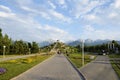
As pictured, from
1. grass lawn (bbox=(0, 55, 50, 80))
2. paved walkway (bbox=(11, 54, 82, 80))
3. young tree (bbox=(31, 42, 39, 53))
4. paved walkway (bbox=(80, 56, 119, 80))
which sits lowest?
paved walkway (bbox=(80, 56, 119, 80))

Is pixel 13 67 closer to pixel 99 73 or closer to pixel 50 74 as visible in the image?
pixel 50 74

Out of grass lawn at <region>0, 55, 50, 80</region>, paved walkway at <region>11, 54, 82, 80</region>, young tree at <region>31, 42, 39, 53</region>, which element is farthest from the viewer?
young tree at <region>31, 42, 39, 53</region>

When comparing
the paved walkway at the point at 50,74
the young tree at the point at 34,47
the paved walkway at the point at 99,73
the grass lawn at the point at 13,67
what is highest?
the young tree at the point at 34,47

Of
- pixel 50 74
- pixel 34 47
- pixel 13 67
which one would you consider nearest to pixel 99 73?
pixel 50 74

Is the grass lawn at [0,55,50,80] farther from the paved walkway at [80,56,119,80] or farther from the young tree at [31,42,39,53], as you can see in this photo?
the young tree at [31,42,39,53]

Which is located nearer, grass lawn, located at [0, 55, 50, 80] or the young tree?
grass lawn, located at [0, 55, 50, 80]

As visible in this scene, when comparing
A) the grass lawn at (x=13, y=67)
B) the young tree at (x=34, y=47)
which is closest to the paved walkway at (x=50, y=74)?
the grass lawn at (x=13, y=67)

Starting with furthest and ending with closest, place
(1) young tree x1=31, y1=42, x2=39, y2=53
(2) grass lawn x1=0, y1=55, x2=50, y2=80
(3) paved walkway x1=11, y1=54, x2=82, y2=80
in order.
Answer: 1. (1) young tree x1=31, y1=42, x2=39, y2=53
2. (2) grass lawn x1=0, y1=55, x2=50, y2=80
3. (3) paved walkway x1=11, y1=54, x2=82, y2=80

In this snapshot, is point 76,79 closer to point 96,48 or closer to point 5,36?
point 5,36

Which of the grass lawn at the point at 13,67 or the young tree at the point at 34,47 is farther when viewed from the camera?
the young tree at the point at 34,47

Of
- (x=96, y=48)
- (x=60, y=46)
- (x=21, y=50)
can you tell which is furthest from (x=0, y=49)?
(x=60, y=46)

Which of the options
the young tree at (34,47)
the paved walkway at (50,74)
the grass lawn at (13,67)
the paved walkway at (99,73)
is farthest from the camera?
the young tree at (34,47)

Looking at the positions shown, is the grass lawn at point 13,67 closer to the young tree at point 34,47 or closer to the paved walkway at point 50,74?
the paved walkway at point 50,74

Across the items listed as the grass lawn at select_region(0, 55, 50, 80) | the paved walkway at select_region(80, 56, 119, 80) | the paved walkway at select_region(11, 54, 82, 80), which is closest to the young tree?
the grass lawn at select_region(0, 55, 50, 80)
